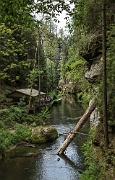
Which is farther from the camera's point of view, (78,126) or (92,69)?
(78,126)

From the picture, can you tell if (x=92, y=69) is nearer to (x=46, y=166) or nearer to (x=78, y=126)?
(x=78, y=126)

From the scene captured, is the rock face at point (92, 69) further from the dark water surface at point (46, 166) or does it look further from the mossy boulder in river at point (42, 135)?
the mossy boulder in river at point (42, 135)

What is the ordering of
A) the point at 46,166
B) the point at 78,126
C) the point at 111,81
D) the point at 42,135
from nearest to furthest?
the point at 111,81 → the point at 46,166 → the point at 78,126 → the point at 42,135

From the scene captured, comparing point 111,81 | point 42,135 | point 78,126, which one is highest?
point 111,81

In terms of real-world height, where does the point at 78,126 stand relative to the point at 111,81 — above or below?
below

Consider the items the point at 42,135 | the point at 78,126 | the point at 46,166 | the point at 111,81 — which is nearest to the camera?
the point at 111,81

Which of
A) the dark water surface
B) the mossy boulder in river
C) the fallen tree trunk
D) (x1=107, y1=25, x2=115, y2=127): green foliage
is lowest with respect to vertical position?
the dark water surface

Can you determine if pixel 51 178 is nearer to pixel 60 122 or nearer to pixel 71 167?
pixel 71 167

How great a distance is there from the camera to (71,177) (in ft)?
40.9

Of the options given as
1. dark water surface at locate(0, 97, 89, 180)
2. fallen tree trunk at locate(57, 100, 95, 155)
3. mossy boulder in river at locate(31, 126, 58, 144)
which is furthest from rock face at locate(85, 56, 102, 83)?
mossy boulder in river at locate(31, 126, 58, 144)

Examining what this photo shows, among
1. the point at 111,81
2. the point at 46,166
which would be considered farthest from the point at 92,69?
the point at 46,166

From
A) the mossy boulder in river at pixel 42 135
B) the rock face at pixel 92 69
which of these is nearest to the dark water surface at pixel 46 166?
the mossy boulder in river at pixel 42 135

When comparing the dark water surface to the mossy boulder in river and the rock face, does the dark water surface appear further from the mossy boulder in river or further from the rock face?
the rock face

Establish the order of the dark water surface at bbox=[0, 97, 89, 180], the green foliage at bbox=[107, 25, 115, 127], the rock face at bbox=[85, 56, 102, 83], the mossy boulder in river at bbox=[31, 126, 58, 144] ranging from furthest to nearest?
1. the mossy boulder in river at bbox=[31, 126, 58, 144]
2. the rock face at bbox=[85, 56, 102, 83]
3. the dark water surface at bbox=[0, 97, 89, 180]
4. the green foliage at bbox=[107, 25, 115, 127]
